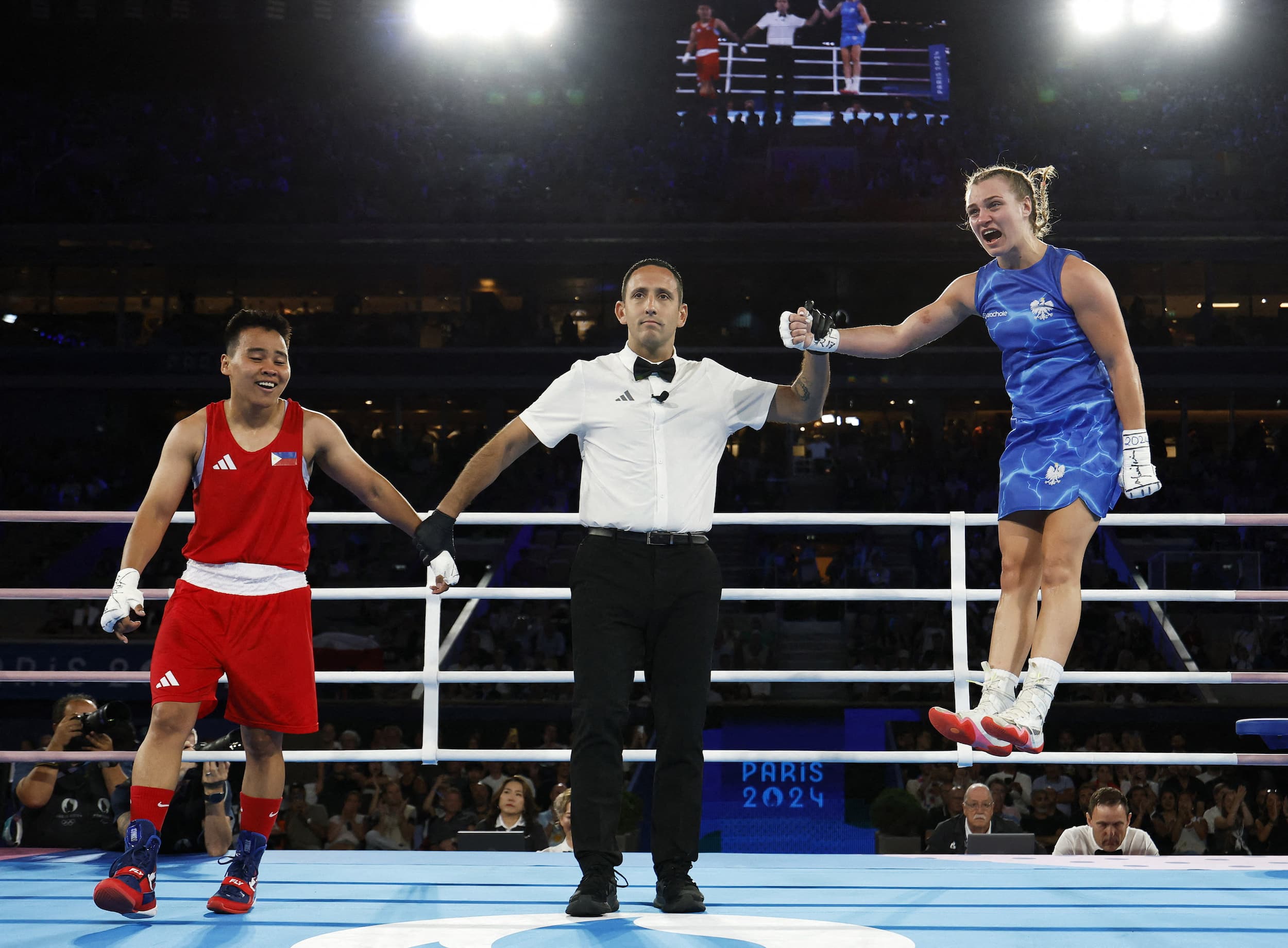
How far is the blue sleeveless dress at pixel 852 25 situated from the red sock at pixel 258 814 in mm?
20707

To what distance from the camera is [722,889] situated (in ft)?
10.2

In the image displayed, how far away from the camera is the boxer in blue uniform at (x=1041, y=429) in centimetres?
275

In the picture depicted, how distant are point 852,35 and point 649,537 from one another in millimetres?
20494

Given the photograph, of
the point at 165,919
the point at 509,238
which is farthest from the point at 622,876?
the point at 509,238

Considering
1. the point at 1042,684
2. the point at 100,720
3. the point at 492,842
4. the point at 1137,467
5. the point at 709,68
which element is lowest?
the point at 492,842

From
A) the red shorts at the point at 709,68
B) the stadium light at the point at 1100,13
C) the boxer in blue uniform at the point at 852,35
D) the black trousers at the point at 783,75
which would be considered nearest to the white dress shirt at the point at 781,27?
the black trousers at the point at 783,75

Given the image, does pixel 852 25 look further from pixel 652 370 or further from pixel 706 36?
pixel 652 370

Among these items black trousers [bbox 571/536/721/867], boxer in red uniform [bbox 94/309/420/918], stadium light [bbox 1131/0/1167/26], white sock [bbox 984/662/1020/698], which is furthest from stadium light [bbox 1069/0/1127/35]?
boxer in red uniform [bbox 94/309/420/918]

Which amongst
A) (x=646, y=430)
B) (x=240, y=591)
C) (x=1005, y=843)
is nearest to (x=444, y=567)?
(x=240, y=591)

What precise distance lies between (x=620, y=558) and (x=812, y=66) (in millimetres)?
21102

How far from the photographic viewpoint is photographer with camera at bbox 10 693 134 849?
4023 millimetres

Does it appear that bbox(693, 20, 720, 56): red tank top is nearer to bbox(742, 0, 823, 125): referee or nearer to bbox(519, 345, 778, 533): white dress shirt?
bbox(742, 0, 823, 125): referee

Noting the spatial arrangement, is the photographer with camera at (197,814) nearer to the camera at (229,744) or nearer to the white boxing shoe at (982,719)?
the camera at (229,744)

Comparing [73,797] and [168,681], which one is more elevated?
[168,681]
